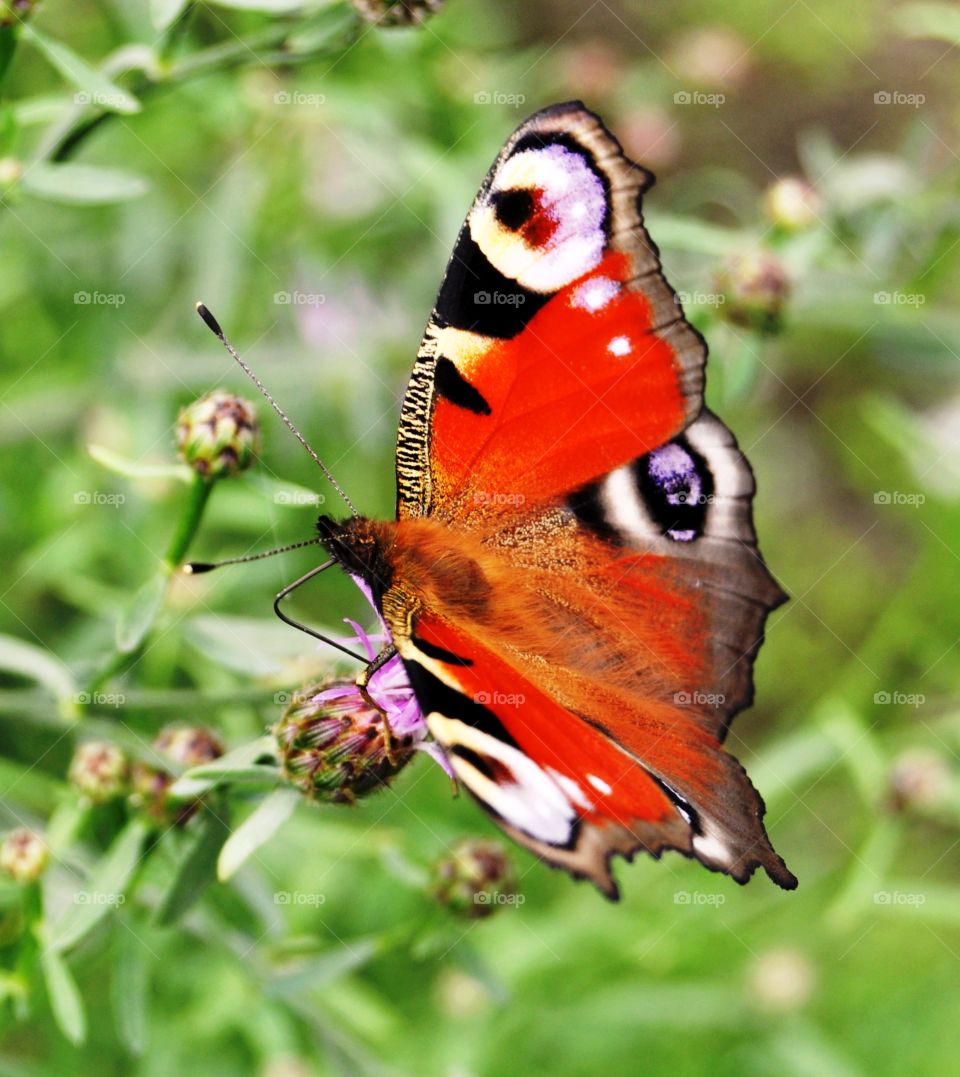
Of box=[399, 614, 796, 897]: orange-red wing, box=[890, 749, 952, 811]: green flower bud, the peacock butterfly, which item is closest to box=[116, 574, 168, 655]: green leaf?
the peacock butterfly

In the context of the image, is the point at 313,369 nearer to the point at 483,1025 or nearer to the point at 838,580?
the point at 483,1025

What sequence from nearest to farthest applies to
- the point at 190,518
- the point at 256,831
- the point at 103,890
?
the point at 256,831 < the point at 103,890 < the point at 190,518

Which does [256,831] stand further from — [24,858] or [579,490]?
[579,490]

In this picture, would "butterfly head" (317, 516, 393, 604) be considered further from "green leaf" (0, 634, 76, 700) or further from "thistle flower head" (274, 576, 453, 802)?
"green leaf" (0, 634, 76, 700)

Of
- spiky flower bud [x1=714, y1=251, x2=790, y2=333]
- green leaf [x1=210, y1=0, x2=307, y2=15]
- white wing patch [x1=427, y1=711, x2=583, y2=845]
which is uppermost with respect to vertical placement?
green leaf [x1=210, y1=0, x2=307, y2=15]

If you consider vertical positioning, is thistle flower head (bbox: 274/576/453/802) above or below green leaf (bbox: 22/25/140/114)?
below

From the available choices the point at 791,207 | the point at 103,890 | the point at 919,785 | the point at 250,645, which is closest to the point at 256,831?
the point at 103,890
